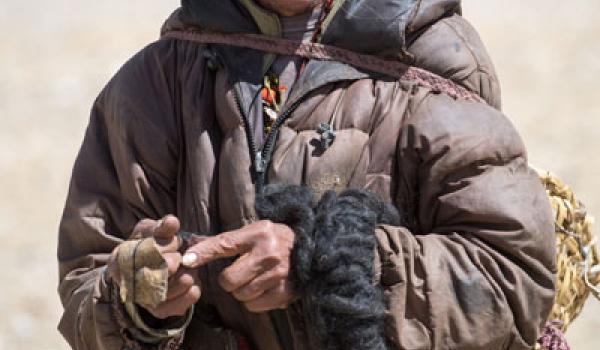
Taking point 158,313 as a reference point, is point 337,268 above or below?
above

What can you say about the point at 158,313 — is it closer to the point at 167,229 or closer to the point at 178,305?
the point at 178,305

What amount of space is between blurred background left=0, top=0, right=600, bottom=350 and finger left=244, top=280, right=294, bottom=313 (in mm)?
5287

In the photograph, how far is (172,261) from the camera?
9.64 feet

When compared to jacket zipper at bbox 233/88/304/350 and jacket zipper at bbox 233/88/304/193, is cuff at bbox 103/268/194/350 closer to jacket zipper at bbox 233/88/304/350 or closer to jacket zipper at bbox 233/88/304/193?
jacket zipper at bbox 233/88/304/350

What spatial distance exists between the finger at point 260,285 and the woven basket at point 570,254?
38.2 inches

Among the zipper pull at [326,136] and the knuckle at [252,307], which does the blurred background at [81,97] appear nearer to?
the zipper pull at [326,136]

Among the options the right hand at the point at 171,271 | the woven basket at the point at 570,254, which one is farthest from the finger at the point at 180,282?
the woven basket at the point at 570,254

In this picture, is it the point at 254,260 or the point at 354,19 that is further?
the point at 354,19

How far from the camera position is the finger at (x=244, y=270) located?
2965mm

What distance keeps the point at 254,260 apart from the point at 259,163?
319 millimetres

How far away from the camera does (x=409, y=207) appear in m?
3.24

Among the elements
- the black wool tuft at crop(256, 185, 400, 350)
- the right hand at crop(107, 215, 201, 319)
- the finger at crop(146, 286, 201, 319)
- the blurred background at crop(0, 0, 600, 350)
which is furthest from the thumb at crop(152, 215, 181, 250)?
the blurred background at crop(0, 0, 600, 350)

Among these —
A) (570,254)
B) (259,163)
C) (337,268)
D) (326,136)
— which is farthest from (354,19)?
(570,254)

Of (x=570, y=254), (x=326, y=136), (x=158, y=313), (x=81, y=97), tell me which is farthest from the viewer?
(x=81, y=97)
